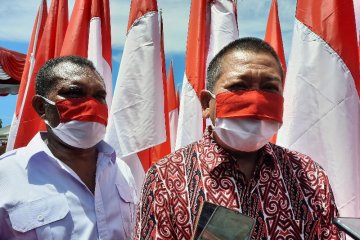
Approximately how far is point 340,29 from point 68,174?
194 cm

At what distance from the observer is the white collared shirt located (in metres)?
1.75

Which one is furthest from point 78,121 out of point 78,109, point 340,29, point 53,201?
point 340,29

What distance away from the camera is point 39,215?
1.76 meters

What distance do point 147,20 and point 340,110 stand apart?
6.59 feet

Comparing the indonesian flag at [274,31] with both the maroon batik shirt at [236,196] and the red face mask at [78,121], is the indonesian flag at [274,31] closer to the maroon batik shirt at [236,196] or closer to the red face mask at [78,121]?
the red face mask at [78,121]

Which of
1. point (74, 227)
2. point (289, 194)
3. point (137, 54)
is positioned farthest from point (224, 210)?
point (137, 54)

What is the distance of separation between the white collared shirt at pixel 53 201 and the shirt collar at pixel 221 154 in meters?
0.61

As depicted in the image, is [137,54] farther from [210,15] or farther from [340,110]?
[340,110]

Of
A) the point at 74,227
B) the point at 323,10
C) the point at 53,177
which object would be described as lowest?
the point at 74,227

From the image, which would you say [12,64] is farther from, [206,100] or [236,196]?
[236,196]

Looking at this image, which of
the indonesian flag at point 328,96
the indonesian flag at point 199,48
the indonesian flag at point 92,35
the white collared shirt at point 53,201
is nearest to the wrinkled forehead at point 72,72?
the white collared shirt at point 53,201

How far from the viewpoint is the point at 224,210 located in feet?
3.60

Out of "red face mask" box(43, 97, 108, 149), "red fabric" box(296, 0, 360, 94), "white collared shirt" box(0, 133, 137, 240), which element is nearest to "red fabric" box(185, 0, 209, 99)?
"red fabric" box(296, 0, 360, 94)

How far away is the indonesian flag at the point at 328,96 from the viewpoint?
262 cm
